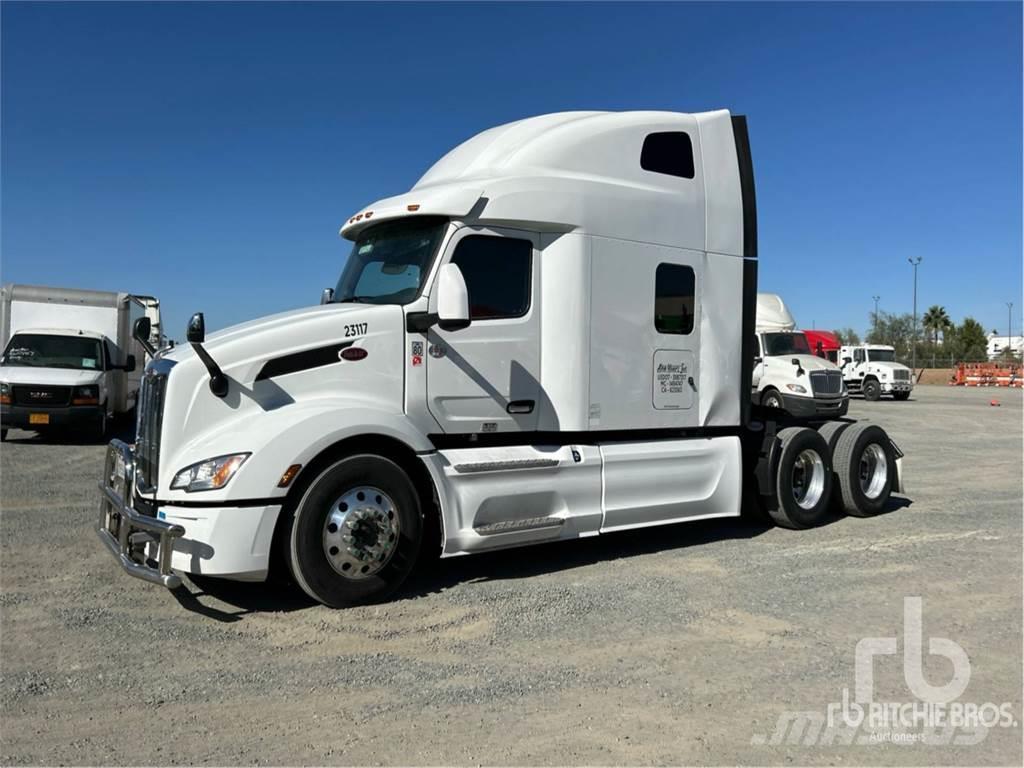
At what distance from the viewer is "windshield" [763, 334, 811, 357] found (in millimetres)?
20844

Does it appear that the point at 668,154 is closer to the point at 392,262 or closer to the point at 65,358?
the point at 392,262

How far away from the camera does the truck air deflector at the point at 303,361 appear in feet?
17.7

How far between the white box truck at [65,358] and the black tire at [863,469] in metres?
10.9

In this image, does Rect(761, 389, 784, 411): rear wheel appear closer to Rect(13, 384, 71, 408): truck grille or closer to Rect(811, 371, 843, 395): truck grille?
Rect(811, 371, 843, 395): truck grille

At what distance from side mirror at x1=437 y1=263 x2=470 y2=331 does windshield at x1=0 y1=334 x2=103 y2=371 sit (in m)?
12.2

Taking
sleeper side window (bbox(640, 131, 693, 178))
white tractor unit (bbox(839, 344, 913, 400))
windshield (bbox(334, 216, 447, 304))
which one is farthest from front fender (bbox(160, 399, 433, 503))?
white tractor unit (bbox(839, 344, 913, 400))

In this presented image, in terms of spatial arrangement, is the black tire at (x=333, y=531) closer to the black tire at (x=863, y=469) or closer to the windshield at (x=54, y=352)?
the black tire at (x=863, y=469)

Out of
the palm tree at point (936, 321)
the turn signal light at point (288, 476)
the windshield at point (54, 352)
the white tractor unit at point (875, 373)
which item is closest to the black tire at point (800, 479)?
the turn signal light at point (288, 476)

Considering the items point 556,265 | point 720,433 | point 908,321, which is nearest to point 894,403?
point 720,433

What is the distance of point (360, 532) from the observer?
538 cm

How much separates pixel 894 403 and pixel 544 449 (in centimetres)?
2902

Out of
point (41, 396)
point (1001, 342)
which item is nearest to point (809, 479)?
point (41, 396)

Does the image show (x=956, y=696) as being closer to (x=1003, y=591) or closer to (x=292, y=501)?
(x=1003, y=591)

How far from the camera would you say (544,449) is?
20.9 ft
